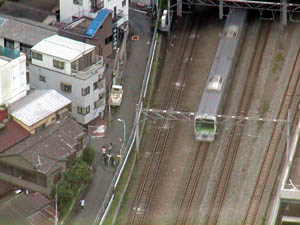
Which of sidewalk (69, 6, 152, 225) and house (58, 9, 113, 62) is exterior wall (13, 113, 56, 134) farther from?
house (58, 9, 113, 62)

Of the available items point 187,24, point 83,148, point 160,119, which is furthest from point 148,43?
point 83,148

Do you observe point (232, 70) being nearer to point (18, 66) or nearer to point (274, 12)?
point (274, 12)

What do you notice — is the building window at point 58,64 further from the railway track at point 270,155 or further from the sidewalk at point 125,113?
the railway track at point 270,155

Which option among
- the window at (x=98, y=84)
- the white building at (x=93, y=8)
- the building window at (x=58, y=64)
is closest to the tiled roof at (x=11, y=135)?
the building window at (x=58, y=64)

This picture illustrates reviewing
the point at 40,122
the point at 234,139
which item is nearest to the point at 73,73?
the point at 40,122

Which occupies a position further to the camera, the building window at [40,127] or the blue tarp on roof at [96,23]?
the blue tarp on roof at [96,23]

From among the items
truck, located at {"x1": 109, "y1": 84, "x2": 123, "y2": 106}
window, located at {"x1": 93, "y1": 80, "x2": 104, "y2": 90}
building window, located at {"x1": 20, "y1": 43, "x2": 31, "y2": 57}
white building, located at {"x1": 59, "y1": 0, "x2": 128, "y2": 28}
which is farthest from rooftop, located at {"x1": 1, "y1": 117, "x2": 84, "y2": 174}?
white building, located at {"x1": 59, "y1": 0, "x2": 128, "y2": 28}
